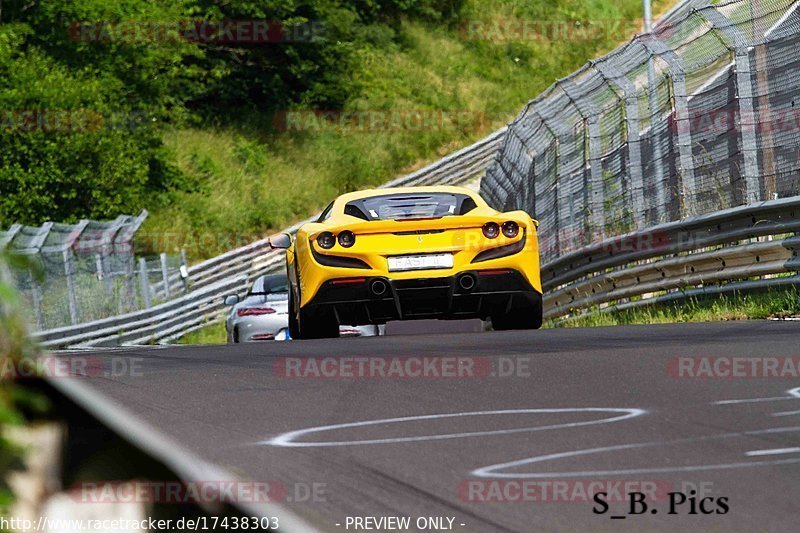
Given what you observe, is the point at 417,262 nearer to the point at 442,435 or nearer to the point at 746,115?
the point at 746,115

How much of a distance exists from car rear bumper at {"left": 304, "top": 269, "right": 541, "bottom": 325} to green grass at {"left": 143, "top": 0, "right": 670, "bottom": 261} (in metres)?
28.6

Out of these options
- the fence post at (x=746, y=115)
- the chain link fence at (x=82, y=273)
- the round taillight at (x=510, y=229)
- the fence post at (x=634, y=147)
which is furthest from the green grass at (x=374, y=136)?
the round taillight at (x=510, y=229)

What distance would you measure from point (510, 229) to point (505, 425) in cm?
607

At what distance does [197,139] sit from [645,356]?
39117 mm

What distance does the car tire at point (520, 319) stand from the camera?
1277 cm

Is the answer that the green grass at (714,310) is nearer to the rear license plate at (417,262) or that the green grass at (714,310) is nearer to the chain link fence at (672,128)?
the chain link fence at (672,128)

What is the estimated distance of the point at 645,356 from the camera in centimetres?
873

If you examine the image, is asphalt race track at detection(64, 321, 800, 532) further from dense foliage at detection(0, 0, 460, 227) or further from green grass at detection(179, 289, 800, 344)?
dense foliage at detection(0, 0, 460, 227)

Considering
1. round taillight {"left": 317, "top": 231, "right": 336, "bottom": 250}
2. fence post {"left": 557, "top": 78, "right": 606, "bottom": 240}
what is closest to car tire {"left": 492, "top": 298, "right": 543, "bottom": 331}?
round taillight {"left": 317, "top": 231, "right": 336, "bottom": 250}

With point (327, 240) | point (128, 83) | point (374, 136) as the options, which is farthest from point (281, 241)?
point (374, 136)

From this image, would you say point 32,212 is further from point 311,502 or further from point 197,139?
point 311,502

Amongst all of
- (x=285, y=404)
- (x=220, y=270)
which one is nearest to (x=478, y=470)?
(x=285, y=404)

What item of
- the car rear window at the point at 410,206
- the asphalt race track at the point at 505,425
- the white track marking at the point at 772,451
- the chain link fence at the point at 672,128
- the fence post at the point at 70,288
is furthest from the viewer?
the fence post at the point at 70,288

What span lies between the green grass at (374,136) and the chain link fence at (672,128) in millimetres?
22294
